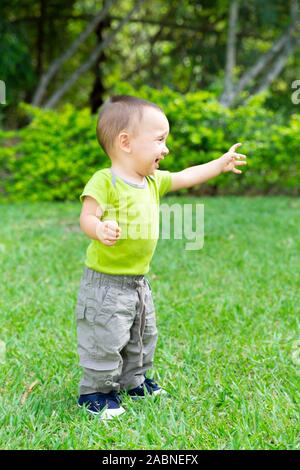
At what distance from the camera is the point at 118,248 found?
2.07 meters

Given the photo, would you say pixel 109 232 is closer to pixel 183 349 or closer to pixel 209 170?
pixel 209 170

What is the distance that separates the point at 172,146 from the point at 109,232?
22.5ft

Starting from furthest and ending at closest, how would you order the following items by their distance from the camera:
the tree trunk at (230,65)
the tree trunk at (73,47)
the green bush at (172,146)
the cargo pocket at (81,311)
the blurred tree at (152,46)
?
the blurred tree at (152,46) → the tree trunk at (73,47) → the tree trunk at (230,65) → the green bush at (172,146) → the cargo pocket at (81,311)

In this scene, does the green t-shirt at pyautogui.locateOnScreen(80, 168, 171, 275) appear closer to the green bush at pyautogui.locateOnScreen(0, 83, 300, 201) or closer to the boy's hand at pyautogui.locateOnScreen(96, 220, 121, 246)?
the boy's hand at pyautogui.locateOnScreen(96, 220, 121, 246)

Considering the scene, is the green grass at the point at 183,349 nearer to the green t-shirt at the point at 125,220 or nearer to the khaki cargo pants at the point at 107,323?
the khaki cargo pants at the point at 107,323

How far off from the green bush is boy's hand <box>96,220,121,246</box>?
6.65 meters

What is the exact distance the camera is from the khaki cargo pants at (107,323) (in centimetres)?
206

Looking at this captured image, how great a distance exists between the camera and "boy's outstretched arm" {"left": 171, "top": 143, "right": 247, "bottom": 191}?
2.22 m

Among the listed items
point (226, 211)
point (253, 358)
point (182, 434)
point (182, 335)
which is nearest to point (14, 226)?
point (226, 211)

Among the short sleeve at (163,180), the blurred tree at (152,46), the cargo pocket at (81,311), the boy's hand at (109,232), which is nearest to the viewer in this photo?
the boy's hand at (109,232)

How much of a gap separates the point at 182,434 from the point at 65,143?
7334mm

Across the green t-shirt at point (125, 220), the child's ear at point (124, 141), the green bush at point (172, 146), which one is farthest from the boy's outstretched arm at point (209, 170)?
the green bush at point (172, 146)

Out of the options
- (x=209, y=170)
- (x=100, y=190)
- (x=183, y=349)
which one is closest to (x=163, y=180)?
(x=209, y=170)

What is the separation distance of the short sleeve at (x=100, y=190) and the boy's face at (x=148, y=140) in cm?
11
